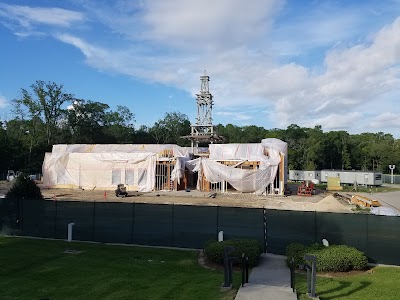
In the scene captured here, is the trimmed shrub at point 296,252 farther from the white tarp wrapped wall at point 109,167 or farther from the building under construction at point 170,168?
the white tarp wrapped wall at point 109,167

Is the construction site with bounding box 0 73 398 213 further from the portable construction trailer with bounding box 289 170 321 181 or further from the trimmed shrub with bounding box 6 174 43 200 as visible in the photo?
the trimmed shrub with bounding box 6 174 43 200

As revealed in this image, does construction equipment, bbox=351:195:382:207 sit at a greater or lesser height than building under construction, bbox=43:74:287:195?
lesser


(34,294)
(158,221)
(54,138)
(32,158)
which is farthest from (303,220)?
(54,138)

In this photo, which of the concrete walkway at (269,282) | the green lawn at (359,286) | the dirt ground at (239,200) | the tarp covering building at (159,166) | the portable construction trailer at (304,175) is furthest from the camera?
the portable construction trailer at (304,175)

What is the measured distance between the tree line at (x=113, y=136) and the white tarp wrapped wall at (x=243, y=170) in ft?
106

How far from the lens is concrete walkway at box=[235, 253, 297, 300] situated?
8.77 meters

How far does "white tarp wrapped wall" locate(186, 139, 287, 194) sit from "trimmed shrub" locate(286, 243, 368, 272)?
25.5 meters

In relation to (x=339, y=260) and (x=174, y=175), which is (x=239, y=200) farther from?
(x=339, y=260)

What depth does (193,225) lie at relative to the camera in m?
14.1

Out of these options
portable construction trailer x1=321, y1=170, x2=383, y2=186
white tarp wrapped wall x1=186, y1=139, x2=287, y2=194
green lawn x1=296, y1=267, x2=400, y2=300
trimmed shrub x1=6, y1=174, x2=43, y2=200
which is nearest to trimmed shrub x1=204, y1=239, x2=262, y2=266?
green lawn x1=296, y1=267, x2=400, y2=300

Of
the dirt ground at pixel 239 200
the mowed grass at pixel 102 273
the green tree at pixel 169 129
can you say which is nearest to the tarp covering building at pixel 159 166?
the dirt ground at pixel 239 200

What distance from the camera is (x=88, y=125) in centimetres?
7669

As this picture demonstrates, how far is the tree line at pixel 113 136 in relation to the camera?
58875mm

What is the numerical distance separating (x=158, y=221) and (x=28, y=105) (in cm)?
6126
